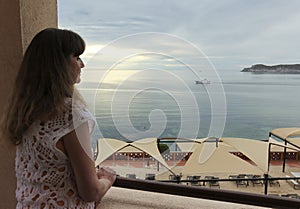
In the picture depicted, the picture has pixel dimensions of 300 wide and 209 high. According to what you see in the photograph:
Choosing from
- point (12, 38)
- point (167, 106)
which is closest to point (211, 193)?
point (167, 106)

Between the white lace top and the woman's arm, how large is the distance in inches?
0.8

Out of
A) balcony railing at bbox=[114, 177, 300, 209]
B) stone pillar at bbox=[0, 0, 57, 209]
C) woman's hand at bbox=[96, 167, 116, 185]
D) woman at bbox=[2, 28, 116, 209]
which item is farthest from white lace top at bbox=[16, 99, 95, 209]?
balcony railing at bbox=[114, 177, 300, 209]

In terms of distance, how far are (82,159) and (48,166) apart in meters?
0.11

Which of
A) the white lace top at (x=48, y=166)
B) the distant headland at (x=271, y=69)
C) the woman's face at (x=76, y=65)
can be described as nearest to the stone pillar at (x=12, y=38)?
the white lace top at (x=48, y=166)

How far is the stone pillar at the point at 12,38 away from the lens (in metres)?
1.02

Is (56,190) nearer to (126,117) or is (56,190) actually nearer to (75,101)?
(75,101)

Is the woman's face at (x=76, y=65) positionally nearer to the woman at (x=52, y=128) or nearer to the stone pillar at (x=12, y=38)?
the woman at (x=52, y=128)

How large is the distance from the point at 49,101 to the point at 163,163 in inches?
25.1

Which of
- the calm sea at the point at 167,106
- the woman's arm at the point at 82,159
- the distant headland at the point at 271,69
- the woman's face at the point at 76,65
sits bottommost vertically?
the woman's arm at the point at 82,159

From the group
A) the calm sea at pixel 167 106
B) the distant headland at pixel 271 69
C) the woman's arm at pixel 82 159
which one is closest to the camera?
the woman's arm at pixel 82 159

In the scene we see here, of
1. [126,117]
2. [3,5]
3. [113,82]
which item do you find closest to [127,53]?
[113,82]

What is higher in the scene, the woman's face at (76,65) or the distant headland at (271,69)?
the distant headland at (271,69)

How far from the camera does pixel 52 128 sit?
2.32ft

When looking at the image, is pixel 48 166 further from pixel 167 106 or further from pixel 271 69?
pixel 271 69
